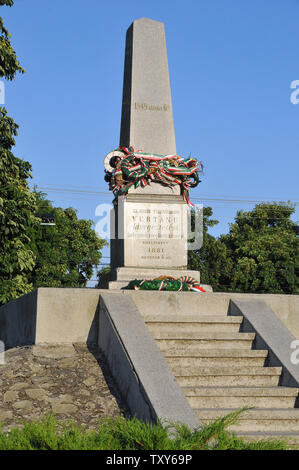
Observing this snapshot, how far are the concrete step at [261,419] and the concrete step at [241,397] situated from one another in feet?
0.65

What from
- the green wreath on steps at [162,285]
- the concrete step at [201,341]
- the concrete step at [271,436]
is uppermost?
the green wreath on steps at [162,285]

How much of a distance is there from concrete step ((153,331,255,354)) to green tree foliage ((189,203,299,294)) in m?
26.5

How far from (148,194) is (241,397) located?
644 cm

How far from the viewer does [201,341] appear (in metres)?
8.57

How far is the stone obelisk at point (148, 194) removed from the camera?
12.6 m

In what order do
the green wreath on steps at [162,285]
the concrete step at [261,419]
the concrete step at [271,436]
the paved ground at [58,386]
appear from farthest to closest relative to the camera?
the green wreath on steps at [162,285]
the paved ground at [58,386]
the concrete step at [261,419]
the concrete step at [271,436]

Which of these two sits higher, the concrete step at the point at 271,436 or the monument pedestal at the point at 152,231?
the monument pedestal at the point at 152,231

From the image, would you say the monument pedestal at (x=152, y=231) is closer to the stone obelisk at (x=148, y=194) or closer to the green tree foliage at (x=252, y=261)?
the stone obelisk at (x=148, y=194)

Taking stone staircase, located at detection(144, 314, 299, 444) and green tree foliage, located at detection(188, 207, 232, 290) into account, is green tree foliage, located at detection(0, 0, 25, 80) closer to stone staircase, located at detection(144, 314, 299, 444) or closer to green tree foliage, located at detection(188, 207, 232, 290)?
stone staircase, located at detection(144, 314, 299, 444)

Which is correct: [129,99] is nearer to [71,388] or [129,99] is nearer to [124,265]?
[124,265]

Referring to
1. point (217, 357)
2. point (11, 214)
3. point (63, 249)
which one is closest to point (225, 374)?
point (217, 357)

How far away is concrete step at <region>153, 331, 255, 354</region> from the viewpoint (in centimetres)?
844

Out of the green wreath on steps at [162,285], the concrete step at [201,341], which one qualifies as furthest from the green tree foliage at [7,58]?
the concrete step at [201,341]

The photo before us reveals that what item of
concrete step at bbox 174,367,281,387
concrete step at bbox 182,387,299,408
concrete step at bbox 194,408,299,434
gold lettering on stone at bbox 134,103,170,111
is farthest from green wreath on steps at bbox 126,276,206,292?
gold lettering on stone at bbox 134,103,170,111
